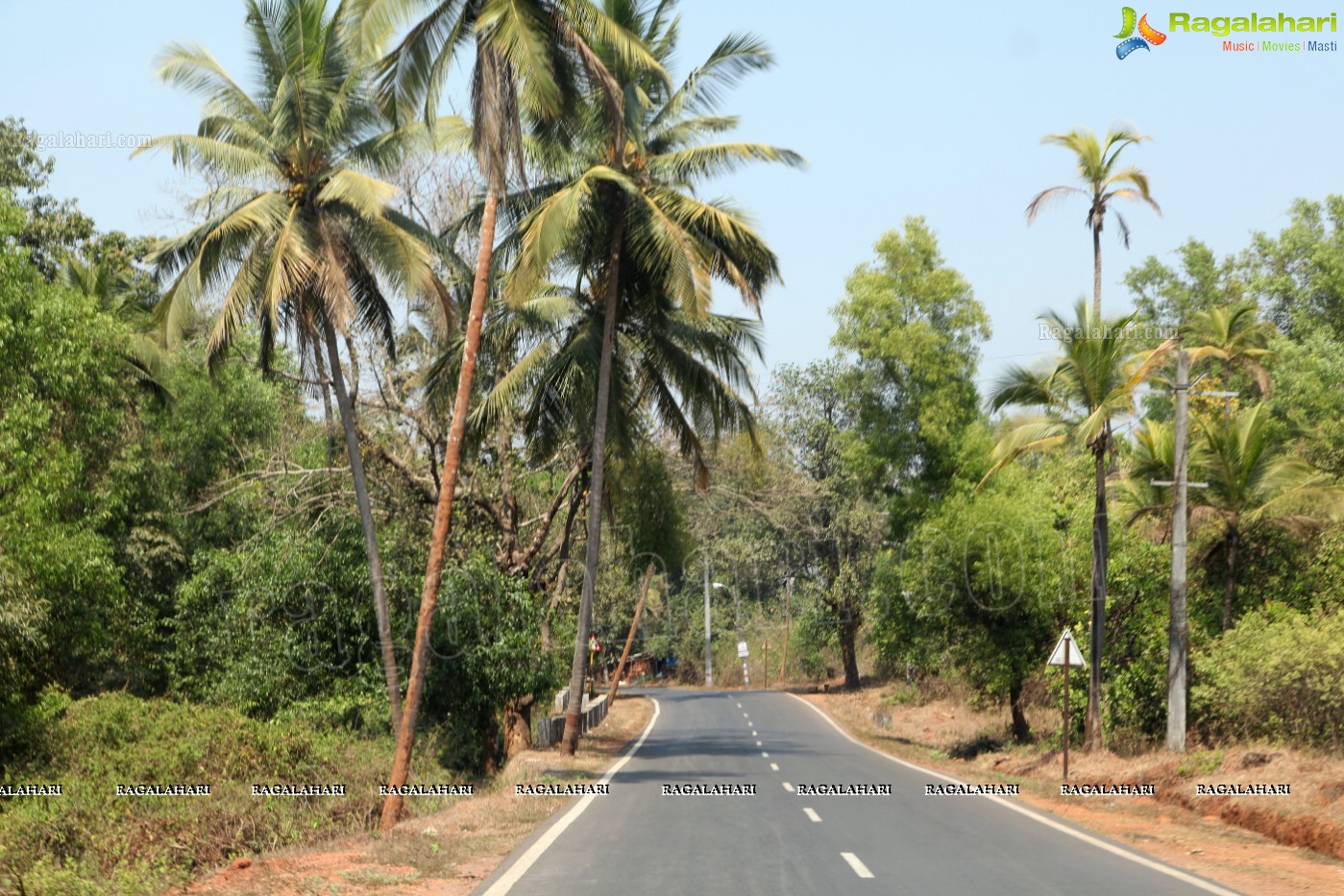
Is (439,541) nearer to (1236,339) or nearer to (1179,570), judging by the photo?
(1179,570)

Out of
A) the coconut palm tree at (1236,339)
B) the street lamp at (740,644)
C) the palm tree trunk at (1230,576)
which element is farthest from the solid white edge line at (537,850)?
the street lamp at (740,644)

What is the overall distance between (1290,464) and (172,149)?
21.4m

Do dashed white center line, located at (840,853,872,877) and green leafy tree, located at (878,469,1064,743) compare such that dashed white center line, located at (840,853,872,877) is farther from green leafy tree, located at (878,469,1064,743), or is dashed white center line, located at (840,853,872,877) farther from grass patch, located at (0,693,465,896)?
green leafy tree, located at (878,469,1064,743)

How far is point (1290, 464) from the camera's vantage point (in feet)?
81.3

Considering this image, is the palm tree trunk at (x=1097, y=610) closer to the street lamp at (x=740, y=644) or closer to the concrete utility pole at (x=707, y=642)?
the street lamp at (x=740, y=644)

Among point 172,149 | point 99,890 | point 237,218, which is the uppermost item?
point 172,149

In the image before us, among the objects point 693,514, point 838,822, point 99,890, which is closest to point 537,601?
point 838,822

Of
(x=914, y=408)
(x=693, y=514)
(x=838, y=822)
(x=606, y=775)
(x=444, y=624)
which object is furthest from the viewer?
(x=693, y=514)

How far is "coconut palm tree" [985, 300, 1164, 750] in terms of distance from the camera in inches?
967

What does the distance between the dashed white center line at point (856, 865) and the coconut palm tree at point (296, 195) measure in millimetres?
11527

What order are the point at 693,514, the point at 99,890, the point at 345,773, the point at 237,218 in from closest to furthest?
the point at 99,890 → the point at 237,218 → the point at 345,773 → the point at 693,514

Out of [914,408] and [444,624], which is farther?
[914,408]

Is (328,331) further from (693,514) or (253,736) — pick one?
(693,514)

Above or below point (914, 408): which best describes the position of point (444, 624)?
below
